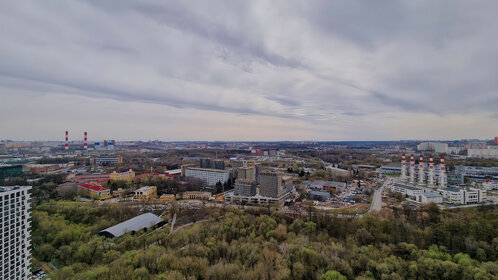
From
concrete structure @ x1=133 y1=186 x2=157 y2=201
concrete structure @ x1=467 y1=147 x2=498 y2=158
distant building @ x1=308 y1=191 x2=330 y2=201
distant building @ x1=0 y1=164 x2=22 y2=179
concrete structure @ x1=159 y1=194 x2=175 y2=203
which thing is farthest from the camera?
concrete structure @ x1=467 y1=147 x2=498 y2=158

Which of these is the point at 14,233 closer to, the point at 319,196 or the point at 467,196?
the point at 319,196

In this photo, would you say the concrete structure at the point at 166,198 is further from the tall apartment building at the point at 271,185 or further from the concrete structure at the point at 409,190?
the concrete structure at the point at 409,190

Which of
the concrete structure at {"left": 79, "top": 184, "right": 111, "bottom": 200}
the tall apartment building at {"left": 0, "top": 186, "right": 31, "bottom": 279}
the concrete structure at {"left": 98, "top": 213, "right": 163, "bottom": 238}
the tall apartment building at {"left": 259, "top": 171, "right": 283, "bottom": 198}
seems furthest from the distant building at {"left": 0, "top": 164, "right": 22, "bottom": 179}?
the tall apartment building at {"left": 259, "top": 171, "right": 283, "bottom": 198}

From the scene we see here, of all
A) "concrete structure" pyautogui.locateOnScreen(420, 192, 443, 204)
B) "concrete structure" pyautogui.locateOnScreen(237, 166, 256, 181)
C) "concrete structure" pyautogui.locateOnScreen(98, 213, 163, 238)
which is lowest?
"concrete structure" pyautogui.locateOnScreen(98, 213, 163, 238)

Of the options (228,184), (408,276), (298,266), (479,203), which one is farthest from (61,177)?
(479,203)

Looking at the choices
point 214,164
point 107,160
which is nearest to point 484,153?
point 214,164

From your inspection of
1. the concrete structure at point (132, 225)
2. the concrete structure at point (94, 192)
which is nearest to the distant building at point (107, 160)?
Answer: the concrete structure at point (94, 192)

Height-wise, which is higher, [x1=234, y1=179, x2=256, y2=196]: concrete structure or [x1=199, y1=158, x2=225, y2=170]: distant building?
[x1=199, y1=158, x2=225, y2=170]: distant building

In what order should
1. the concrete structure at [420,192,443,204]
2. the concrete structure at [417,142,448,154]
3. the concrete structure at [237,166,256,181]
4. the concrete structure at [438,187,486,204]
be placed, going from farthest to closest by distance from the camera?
the concrete structure at [417,142,448,154] < the concrete structure at [237,166,256,181] < the concrete structure at [420,192,443,204] < the concrete structure at [438,187,486,204]

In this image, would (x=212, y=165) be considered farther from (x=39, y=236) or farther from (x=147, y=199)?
(x=39, y=236)

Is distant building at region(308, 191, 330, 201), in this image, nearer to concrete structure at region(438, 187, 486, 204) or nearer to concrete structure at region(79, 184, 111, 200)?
concrete structure at region(438, 187, 486, 204)
